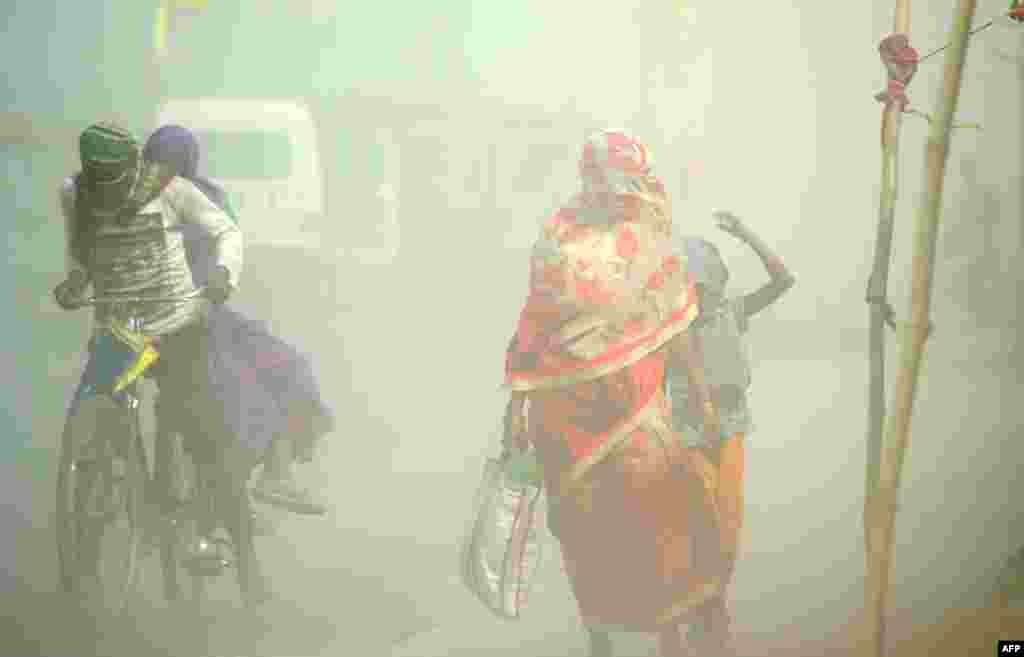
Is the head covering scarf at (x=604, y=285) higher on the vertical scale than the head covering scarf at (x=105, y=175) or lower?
lower

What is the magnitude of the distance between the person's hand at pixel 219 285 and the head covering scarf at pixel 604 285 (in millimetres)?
777

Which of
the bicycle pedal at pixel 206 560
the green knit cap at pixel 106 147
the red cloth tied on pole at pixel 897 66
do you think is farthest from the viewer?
the red cloth tied on pole at pixel 897 66

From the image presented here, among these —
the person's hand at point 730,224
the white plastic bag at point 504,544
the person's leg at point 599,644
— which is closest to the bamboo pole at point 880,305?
the person's hand at point 730,224

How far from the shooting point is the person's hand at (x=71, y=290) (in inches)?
106

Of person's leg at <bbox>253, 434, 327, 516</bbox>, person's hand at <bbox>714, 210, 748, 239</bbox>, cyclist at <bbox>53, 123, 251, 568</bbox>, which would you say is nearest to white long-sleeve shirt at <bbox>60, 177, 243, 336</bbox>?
cyclist at <bbox>53, 123, 251, 568</bbox>

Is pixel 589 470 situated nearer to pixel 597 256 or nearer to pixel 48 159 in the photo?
pixel 597 256

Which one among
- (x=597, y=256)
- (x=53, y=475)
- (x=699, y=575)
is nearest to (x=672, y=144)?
(x=597, y=256)

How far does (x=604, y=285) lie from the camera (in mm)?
2820

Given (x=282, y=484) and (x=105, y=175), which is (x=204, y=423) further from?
(x=105, y=175)

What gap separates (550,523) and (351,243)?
937 mm

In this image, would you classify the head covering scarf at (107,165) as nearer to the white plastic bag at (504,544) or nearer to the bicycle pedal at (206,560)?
the bicycle pedal at (206,560)

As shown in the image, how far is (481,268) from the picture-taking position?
299 cm

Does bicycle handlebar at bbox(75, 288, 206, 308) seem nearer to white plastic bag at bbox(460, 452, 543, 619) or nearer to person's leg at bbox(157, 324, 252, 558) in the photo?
person's leg at bbox(157, 324, 252, 558)

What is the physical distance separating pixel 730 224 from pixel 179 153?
4.96 ft
